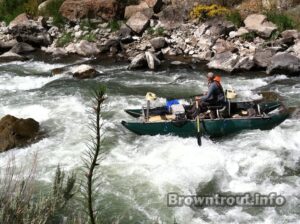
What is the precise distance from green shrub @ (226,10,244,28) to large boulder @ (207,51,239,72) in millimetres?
2728

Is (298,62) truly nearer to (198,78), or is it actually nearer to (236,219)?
(198,78)

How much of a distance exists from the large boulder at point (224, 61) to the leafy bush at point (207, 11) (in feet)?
11.5

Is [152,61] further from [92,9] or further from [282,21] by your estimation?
[92,9]

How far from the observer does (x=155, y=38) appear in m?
17.2

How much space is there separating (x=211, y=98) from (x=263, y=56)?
6.16 meters

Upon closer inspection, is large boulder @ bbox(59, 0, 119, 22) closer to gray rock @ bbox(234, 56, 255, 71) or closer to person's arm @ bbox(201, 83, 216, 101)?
gray rock @ bbox(234, 56, 255, 71)

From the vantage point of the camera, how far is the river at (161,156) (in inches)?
263

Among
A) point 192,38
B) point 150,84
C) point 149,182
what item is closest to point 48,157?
point 149,182

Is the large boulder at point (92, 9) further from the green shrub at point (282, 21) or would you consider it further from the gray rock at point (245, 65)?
the gray rock at point (245, 65)

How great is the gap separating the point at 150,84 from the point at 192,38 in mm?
4927

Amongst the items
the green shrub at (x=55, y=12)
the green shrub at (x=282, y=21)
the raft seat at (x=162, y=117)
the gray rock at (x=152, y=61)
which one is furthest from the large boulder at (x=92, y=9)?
the raft seat at (x=162, y=117)

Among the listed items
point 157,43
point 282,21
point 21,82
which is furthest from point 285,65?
point 21,82

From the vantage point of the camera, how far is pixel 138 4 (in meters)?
20.1

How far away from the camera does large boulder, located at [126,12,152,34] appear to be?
18250mm
